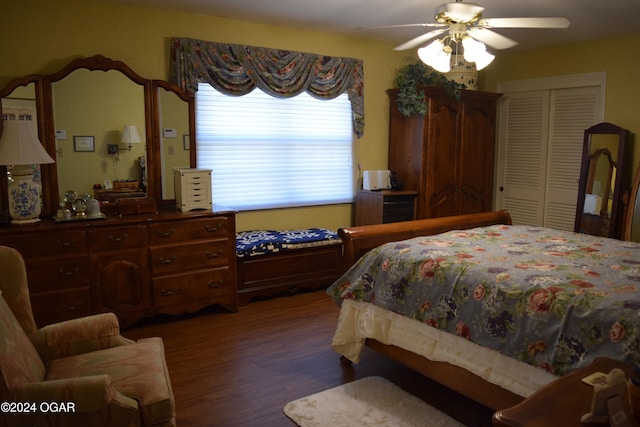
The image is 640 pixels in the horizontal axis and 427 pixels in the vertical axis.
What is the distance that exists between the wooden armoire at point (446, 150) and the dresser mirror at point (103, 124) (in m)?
2.21

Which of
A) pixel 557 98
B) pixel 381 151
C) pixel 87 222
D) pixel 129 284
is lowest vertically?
pixel 129 284

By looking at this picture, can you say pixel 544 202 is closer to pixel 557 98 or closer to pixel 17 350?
pixel 557 98

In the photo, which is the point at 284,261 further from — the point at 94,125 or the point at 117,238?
the point at 94,125

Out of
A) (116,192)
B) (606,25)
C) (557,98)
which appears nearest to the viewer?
(116,192)

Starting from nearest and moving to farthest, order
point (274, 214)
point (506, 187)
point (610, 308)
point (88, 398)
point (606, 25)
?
point (88, 398)
point (610, 308)
point (606, 25)
point (274, 214)
point (506, 187)

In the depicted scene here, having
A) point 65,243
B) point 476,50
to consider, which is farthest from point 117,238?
point 476,50

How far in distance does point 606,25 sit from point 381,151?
2.31 meters

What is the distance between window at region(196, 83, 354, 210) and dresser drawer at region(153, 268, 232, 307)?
0.85 meters

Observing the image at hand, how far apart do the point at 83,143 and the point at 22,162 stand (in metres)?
0.60

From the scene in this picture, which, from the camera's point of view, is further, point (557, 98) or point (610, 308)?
point (557, 98)

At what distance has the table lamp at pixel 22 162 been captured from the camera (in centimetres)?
328

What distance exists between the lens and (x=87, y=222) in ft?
11.4

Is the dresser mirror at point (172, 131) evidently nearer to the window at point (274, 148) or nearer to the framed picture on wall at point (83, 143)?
the window at point (274, 148)

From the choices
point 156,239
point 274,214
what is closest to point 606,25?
point 274,214
